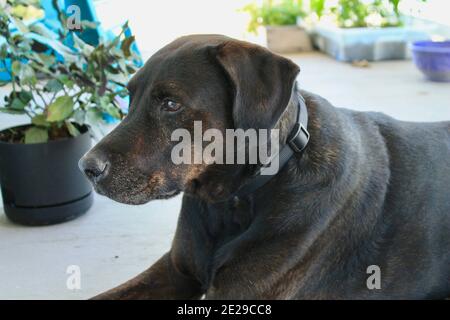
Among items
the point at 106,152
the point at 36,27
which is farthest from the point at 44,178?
the point at 106,152

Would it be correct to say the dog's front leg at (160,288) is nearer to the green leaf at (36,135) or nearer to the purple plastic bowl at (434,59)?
the green leaf at (36,135)

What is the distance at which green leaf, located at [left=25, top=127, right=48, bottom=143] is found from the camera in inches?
103

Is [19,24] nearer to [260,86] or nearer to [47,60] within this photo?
[47,60]

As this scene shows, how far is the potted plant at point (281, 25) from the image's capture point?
22.5ft

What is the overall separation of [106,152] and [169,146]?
170 mm

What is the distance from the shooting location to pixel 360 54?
626 centimetres

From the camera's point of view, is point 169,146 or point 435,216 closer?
point 169,146

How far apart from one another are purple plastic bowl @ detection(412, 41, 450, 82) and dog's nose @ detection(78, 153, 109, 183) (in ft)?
13.4

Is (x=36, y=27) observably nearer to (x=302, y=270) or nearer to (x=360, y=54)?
(x=302, y=270)

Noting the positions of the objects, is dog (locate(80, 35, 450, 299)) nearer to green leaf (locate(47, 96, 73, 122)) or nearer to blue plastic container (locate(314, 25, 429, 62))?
green leaf (locate(47, 96, 73, 122))

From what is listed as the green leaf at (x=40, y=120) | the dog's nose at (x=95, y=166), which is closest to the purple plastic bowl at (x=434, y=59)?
the green leaf at (x=40, y=120)

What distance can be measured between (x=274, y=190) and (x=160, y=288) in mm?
550

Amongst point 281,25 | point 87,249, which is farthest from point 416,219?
point 281,25

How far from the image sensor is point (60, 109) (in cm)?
254
